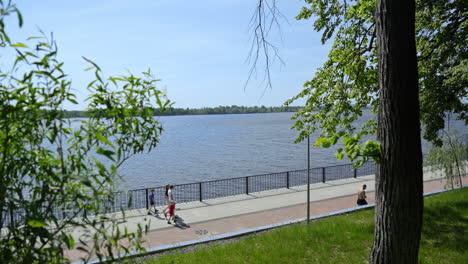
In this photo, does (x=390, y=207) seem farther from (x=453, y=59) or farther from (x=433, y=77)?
(x=453, y=59)

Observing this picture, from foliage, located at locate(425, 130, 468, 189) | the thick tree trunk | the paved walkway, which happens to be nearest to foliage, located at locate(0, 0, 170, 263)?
the thick tree trunk

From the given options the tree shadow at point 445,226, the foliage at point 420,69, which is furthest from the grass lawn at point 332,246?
the foliage at point 420,69

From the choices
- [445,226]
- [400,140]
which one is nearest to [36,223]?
[400,140]

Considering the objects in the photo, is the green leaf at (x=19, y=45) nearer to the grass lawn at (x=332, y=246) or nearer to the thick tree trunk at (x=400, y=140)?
the thick tree trunk at (x=400, y=140)

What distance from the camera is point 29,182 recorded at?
8.57ft

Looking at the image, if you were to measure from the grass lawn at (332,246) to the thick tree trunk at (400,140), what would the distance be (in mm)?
3633

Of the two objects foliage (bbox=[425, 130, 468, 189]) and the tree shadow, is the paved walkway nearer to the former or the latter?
foliage (bbox=[425, 130, 468, 189])

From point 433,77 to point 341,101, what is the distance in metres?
2.72

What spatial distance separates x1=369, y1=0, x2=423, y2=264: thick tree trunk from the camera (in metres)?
4.00

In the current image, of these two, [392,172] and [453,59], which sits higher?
[453,59]

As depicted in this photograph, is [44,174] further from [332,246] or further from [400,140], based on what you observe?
[332,246]

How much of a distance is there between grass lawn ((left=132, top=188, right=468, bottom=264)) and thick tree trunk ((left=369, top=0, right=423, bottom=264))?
363 cm

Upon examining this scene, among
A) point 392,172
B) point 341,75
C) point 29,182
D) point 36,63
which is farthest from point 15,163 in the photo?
point 341,75

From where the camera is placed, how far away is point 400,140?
13.1 feet
